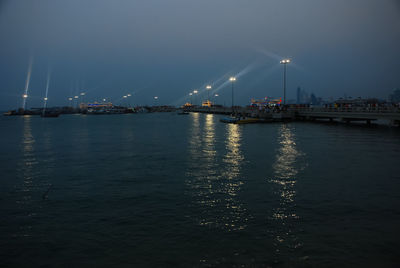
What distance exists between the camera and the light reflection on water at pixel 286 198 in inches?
331

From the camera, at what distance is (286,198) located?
12289mm

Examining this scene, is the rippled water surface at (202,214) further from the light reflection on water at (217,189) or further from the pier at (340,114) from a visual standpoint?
the pier at (340,114)

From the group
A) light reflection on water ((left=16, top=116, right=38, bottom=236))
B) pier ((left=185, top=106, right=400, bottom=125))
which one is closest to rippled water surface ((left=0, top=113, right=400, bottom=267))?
light reflection on water ((left=16, top=116, right=38, bottom=236))

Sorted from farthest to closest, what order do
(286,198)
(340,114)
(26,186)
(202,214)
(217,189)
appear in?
(340,114) < (26,186) < (217,189) < (286,198) < (202,214)

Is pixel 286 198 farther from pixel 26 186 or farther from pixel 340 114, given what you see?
pixel 340 114

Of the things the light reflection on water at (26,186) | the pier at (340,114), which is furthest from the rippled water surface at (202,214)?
the pier at (340,114)

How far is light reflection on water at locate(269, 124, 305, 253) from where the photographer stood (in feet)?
27.6

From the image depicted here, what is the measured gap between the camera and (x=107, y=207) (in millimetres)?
11461

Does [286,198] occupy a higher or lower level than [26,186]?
higher

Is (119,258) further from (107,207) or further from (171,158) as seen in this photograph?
(171,158)

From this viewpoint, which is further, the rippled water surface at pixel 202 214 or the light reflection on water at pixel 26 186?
the light reflection on water at pixel 26 186

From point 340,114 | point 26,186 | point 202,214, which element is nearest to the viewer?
point 202,214

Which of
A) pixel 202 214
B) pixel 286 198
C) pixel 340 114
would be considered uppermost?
pixel 340 114

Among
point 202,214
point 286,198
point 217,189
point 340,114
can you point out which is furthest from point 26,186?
point 340,114
